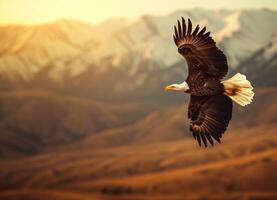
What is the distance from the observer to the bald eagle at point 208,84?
40.7ft

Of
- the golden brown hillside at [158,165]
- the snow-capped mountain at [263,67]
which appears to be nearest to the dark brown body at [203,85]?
the golden brown hillside at [158,165]

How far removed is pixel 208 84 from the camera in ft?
41.2

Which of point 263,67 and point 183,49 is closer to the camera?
point 183,49

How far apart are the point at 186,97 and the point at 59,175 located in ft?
268

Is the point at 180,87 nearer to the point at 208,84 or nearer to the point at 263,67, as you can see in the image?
the point at 208,84

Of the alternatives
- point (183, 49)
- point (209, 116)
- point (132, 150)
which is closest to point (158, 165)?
point (132, 150)

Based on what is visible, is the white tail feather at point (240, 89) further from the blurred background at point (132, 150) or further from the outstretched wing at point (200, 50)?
the blurred background at point (132, 150)

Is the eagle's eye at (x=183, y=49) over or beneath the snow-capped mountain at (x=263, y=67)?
beneath

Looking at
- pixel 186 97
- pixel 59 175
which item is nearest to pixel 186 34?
pixel 59 175

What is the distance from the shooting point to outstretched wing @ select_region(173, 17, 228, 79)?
40.5 ft

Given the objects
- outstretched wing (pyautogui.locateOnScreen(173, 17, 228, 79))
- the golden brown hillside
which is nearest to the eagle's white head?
outstretched wing (pyautogui.locateOnScreen(173, 17, 228, 79))

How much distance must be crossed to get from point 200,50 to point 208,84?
2.30ft

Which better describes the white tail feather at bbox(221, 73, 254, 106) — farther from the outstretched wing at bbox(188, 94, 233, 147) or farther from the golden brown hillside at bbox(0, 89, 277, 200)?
the golden brown hillside at bbox(0, 89, 277, 200)

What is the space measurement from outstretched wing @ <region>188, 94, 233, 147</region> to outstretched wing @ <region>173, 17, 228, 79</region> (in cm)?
66
